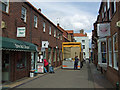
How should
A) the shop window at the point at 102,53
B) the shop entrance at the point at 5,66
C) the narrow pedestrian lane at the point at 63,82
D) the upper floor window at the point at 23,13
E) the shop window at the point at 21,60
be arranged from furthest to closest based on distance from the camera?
the shop window at the point at 102,53
the upper floor window at the point at 23,13
the shop window at the point at 21,60
the shop entrance at the point at 5,66
the narrow pedestrian lane at the point at 63,82

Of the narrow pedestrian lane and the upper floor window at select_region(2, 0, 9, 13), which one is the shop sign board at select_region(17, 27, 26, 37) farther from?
the narrow pedestrian lane

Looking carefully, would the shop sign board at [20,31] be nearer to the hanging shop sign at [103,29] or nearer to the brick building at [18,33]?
the brick building at [18,33]

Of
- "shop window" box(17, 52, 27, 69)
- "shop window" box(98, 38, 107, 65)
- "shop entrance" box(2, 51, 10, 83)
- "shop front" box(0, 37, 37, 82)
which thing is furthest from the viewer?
"shop window" box(98, 38, 107, 65)

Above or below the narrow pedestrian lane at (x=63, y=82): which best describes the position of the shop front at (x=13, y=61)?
above

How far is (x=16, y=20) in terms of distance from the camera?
10203 millimetres

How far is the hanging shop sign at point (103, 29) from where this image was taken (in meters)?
9.05

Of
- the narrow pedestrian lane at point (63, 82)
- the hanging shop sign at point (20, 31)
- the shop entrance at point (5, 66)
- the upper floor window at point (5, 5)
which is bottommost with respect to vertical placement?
the narrow pedestrian lane at point (63, 82)

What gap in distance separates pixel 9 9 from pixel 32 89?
5.54m

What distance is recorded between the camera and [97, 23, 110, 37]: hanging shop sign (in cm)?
905

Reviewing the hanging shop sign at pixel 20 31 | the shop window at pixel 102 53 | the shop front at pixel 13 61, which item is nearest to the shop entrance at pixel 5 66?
the shop front at pixel 13 61

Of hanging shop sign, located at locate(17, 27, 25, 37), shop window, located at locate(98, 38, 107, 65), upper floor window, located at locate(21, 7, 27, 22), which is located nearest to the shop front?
hanging shop sign, located at locate(17, 27, 25, 37)

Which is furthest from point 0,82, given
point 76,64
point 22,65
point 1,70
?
point 76,64

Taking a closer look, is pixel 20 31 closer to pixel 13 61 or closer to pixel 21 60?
pixel 13 61

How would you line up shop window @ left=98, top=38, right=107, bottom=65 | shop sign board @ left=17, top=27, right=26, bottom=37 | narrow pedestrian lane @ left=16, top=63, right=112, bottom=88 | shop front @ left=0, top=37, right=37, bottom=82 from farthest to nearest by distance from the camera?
shop window @ left=98, top=38, right=107, bottom=65 < shop sign board @ left=17, top=27, right=26, bottom=37 < shop front @ left=0, top=37, right=37, bottom=82 < narrow pedestrian lane @ left=16, top=63, right=112, bottom=88
